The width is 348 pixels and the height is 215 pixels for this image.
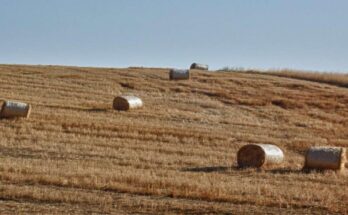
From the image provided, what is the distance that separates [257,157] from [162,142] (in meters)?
4.55

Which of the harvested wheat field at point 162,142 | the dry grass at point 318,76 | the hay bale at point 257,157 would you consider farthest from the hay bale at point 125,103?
the dry grass at point 318,76

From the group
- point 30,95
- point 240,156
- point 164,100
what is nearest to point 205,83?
point 164,100

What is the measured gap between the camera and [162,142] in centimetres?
2242

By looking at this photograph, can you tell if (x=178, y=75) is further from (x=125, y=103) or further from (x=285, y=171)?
(x=285, y=171)

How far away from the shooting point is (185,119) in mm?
28047

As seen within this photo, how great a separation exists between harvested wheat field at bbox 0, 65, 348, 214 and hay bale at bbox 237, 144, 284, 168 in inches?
13.6

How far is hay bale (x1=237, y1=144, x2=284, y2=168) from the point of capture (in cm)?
1844

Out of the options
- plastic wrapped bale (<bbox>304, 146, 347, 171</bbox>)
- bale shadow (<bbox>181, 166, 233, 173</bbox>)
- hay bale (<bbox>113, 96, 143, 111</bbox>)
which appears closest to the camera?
bale shadow (<bbox>181, 166, 233, 173</bbox>)

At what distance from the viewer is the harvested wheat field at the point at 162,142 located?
13.0 metres

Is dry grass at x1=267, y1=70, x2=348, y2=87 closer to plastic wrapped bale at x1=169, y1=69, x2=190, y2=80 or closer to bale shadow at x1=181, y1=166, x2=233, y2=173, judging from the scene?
plastic wrapped bale at x1=169, y1=69, x2=190, y2=80

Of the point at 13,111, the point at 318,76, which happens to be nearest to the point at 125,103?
the point at 13,111

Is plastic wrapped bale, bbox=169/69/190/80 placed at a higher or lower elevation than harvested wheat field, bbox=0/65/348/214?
higher

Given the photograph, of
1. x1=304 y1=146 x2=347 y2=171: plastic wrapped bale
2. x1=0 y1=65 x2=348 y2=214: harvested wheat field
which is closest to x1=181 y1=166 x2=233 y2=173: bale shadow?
x1=0 y1=65 x2=348 y2=214: harvested wheat field

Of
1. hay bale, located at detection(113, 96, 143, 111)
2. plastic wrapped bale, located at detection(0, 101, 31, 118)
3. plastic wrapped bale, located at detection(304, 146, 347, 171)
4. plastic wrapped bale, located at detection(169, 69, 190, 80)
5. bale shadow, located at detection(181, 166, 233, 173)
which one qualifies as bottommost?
bale shadow, located at detection(181, 166, 233, 173)
